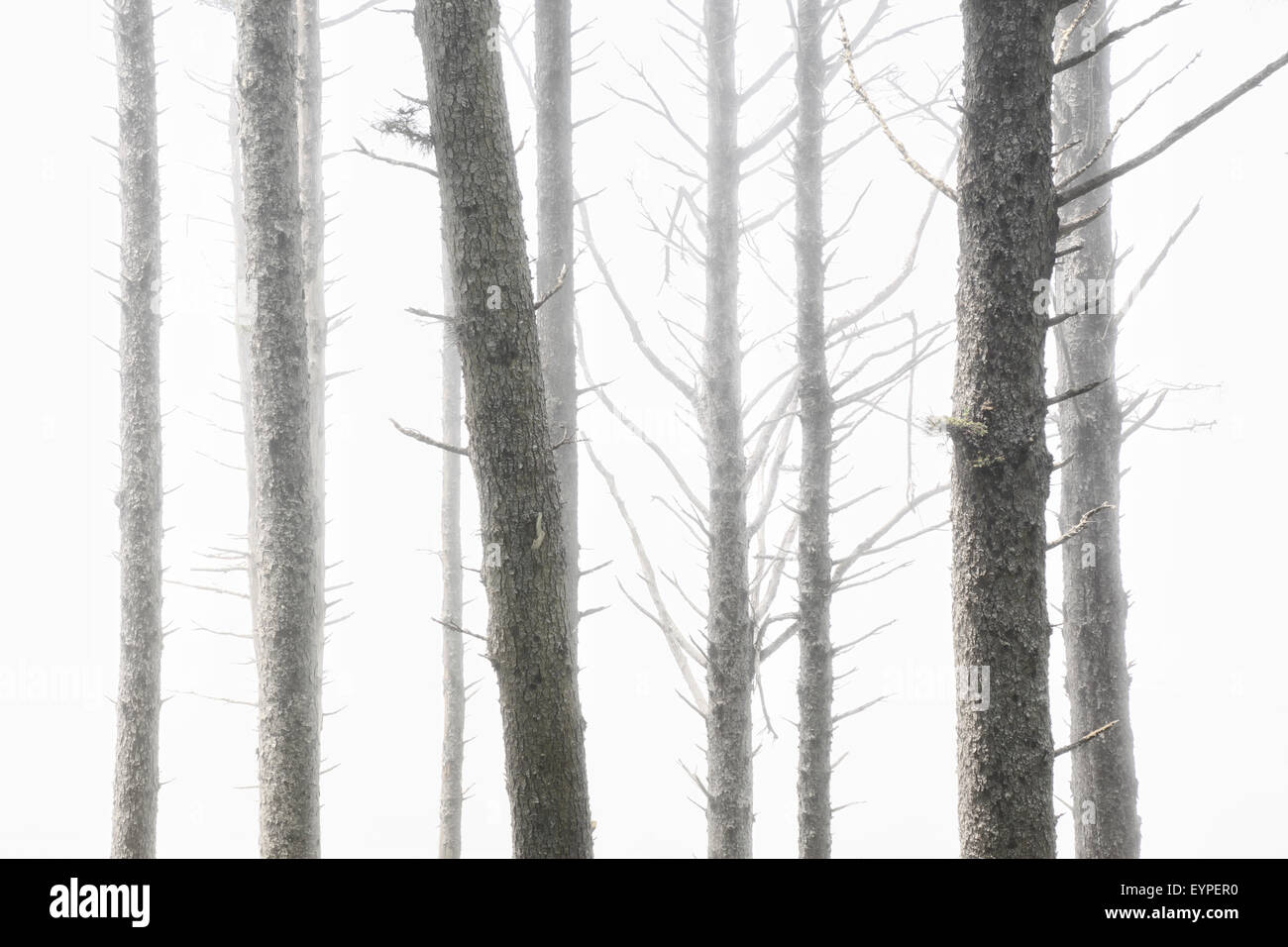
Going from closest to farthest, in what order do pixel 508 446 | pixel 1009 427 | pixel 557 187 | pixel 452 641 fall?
pixel 1009 427, pixel 508 446, pixel 557 187, pixel 452 641

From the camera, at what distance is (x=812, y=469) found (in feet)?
18.3

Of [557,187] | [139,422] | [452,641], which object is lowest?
[452,641]

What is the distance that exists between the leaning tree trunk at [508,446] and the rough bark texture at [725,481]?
7.11ft

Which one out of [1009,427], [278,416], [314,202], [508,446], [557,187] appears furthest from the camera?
[314,202]

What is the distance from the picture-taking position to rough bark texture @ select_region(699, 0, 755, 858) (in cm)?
550

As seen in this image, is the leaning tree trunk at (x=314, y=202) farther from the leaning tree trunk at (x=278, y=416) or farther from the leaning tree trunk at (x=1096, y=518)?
the leaning tree trunk at (x=1096, y=518)

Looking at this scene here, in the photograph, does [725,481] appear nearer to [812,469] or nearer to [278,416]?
[812,469]

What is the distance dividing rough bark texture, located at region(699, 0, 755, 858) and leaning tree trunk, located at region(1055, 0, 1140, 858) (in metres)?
1.75

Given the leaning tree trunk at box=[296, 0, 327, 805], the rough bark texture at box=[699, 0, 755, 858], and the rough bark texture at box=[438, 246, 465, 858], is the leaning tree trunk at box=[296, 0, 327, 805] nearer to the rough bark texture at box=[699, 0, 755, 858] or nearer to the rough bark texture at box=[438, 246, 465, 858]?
the rough bark texture at box=[438, 246, 465, 858]

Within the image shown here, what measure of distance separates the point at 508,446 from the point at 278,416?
6.34 feet

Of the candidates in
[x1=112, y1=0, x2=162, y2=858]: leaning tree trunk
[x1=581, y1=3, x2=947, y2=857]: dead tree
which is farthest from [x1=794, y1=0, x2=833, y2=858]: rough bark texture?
[x1=112, y1=0, x2=162, y2=858]: leaning tree trunk

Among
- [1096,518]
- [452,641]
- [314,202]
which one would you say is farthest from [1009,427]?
[452,641]
